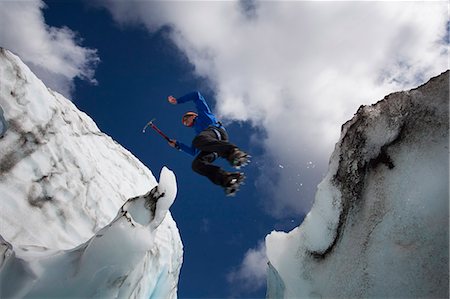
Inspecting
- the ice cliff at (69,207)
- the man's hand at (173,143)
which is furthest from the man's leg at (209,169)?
the man's hand at (173,143)

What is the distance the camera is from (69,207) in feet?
15.8

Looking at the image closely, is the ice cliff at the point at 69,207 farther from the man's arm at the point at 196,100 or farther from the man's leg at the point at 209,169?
the man's arm at the point at 196,100

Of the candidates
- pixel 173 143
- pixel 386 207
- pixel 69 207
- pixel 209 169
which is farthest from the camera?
pixel 173 143

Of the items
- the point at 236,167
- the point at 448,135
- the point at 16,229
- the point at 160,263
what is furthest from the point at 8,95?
the point at 448,135

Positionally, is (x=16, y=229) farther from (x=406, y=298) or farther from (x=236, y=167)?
(x=406, y=298)

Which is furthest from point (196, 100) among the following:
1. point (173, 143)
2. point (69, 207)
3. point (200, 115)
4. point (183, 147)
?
point (69, 207)

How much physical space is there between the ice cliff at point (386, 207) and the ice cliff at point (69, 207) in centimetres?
156

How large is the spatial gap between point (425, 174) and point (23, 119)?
484cm

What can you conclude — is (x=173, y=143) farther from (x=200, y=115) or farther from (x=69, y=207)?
(x=69, y=207)

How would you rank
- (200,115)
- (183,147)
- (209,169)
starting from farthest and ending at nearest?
(183,147)
(200,115)
(209,169)

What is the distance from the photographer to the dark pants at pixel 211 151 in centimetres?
500

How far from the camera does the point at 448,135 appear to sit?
2.32 metres

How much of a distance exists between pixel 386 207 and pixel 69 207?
4053 millimetres

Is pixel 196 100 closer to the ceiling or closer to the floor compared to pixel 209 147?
closer to the ceiling
